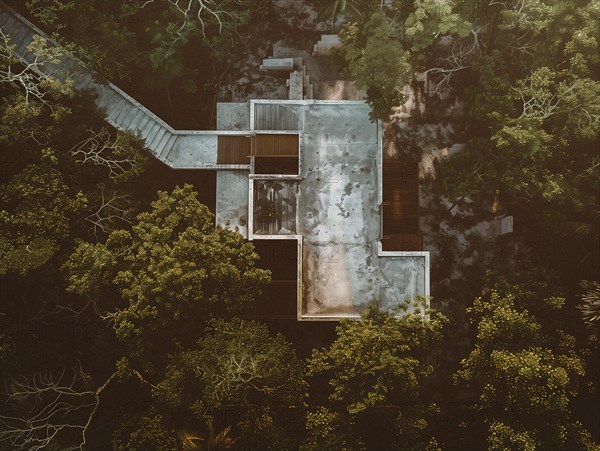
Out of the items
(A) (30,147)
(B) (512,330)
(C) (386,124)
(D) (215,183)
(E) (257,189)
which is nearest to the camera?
(B) (512,330)

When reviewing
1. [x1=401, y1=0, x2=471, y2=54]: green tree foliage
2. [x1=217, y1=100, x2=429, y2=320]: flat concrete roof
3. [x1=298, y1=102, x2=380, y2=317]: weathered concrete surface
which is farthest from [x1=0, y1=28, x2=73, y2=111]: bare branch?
[x1=401, y1=0, x2=471, y2=54]: green tree foliage

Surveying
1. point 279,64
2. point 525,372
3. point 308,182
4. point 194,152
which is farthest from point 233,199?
point 525,372

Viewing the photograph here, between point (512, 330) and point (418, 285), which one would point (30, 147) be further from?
point (512, 330)

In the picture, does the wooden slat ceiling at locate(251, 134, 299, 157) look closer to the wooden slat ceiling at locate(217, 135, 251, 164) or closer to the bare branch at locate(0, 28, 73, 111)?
the wooden slat ceiling at locate(217, 135, 251, 164)

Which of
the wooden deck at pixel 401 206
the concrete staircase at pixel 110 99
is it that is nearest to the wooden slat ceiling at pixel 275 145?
the concrete staircase at pixel 110 99

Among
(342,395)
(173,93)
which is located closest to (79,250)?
(173,93)

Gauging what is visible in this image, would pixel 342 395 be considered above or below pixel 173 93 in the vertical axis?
below
